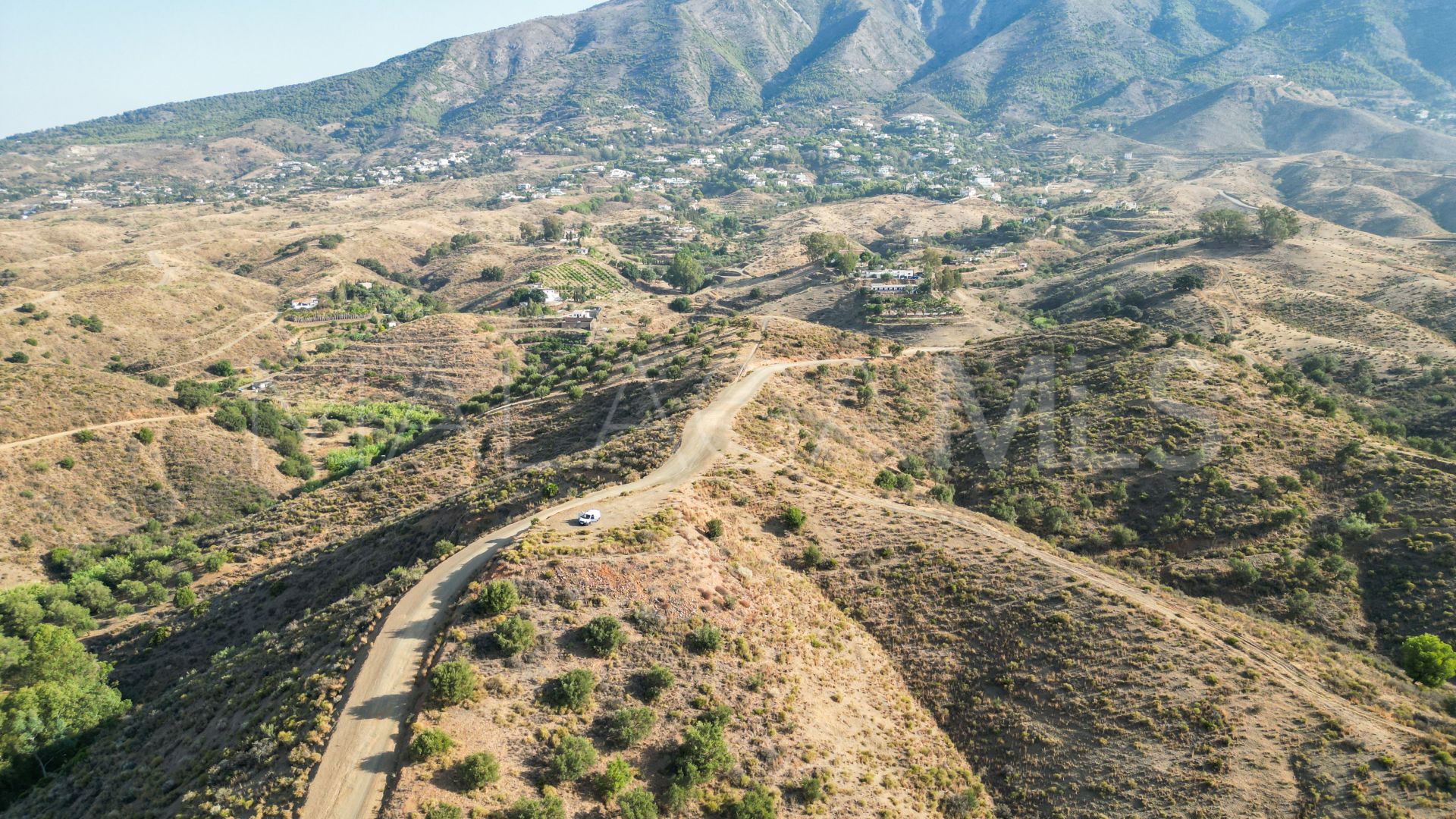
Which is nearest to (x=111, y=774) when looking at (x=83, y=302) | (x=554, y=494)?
(x=554, y=494)

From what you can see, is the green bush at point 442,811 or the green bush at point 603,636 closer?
the green bush at point 442,811

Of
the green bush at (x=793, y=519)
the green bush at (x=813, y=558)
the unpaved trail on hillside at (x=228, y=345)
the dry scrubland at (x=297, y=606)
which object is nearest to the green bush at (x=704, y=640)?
the green bush at (x=813, y=558)

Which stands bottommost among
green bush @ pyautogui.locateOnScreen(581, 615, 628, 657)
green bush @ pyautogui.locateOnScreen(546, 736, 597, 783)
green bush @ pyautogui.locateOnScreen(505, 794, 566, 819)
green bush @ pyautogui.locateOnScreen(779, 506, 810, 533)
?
green bush @ pyautogui.locateOnScreen(779, 506, 810, 533)

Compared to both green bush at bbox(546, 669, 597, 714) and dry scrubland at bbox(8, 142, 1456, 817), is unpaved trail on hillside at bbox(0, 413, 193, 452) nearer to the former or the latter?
dry scrubland at bbox(8, 142, 1456, 817)

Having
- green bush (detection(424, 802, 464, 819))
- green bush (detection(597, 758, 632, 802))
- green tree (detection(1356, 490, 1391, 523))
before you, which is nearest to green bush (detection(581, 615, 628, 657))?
green bush (detection(597, 758, 632, 802))

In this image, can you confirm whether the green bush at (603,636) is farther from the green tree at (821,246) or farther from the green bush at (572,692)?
the green tree at (821,246)

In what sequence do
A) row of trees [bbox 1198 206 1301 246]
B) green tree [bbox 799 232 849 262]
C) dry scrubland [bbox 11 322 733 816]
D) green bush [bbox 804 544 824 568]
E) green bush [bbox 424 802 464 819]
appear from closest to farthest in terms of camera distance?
green bush [bbox 424 802 464 819]
dry scrubland [bbox 11 322 733 816]
green bush [bbox 804 544 824 568]
row of trees [bbox 1198 206 1301 246]
green tree [bbox 799 232 849 262]
